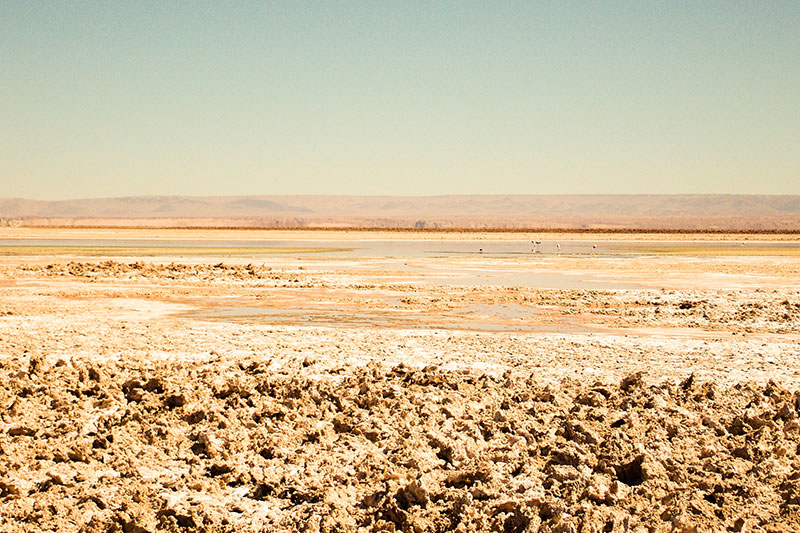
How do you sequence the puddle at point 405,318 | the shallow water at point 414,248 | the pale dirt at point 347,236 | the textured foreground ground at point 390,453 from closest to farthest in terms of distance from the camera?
the textured foreground ground at point 390,453 < the puddle at point 405,318 < the shallow water at point 414,248 < the pale dirt at point 347,236

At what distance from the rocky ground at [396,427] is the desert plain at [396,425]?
22mm

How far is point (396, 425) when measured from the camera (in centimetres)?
714

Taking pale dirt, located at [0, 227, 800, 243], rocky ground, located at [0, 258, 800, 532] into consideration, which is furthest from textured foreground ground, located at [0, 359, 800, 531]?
pale dirt, located at [0, 227, 800, 243]

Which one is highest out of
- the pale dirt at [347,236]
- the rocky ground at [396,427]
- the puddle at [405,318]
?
the rocky ground at [396,427]

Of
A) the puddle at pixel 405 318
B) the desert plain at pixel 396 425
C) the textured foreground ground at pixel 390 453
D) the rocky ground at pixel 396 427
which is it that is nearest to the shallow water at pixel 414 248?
the puddle at pixel 405 318

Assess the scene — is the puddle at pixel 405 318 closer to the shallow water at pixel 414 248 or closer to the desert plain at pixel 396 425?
the desert plain at pixel 396 425

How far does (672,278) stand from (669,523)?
941 inches

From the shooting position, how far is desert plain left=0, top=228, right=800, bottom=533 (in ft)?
17.5

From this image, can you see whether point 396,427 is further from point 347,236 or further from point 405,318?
point 347,236

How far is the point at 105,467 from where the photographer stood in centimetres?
616

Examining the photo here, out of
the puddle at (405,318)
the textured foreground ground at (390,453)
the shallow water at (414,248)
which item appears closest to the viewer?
the textured foreground ground at (390,453)

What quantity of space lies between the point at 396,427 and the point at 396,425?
6cm

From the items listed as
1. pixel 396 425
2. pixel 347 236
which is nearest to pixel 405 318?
pixel 396 425

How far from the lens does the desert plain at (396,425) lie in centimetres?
532
